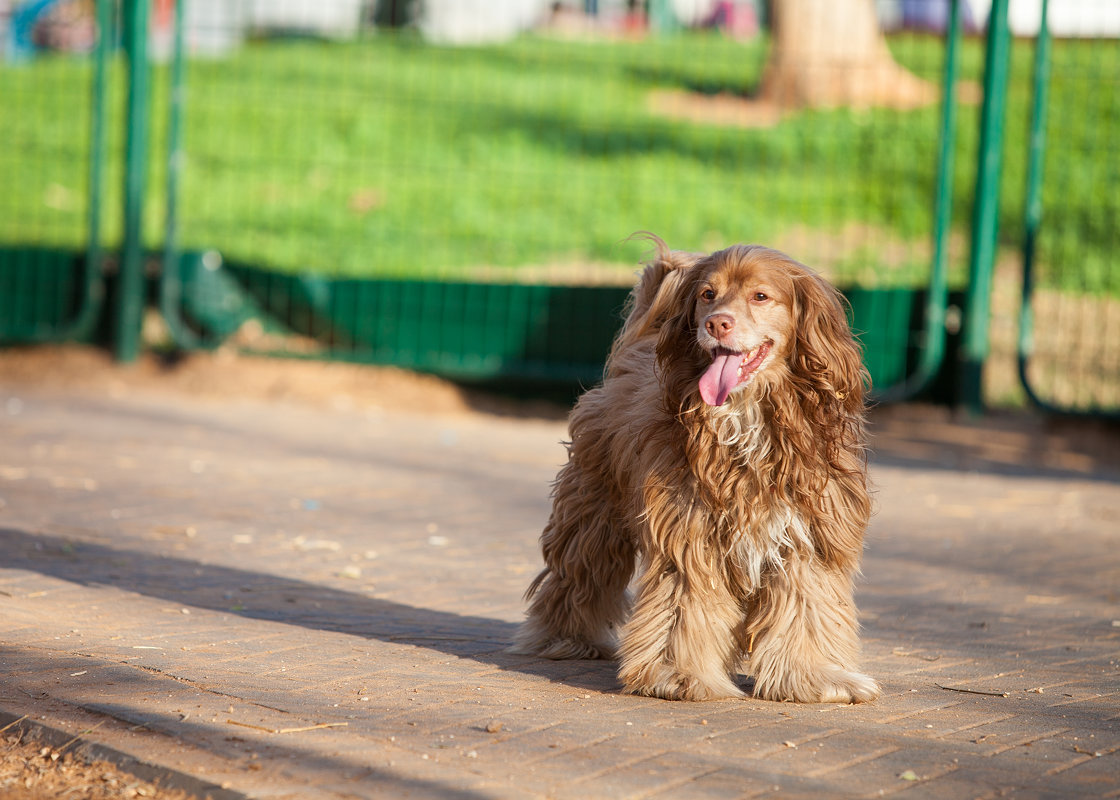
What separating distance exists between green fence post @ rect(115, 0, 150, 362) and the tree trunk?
20.6ft

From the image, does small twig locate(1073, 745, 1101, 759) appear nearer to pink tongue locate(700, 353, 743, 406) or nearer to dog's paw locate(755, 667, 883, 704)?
dog's paw locate(755, 667, 883, 704)

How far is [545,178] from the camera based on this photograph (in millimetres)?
15258

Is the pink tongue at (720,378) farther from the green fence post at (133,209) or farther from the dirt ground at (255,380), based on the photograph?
the green fence post at (133,209)

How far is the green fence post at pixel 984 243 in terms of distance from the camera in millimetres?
11117

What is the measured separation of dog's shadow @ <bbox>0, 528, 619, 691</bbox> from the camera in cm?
488

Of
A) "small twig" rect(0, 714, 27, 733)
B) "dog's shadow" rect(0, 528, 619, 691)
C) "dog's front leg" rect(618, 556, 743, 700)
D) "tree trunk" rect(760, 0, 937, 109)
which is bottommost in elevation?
"dog's shadow" rect(0, 528, 619, 691)

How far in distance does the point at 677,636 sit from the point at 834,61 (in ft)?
37.9

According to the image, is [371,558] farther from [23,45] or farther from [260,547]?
[23,45]

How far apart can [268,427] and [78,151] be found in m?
8.42

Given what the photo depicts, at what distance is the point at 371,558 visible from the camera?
21.3 feet

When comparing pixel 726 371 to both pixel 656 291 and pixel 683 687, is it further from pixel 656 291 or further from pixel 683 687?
pixel 683 687

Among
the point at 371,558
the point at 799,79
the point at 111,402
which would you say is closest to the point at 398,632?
the point at 371,558

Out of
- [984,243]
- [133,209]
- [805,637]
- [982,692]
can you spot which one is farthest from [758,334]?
[133,209]

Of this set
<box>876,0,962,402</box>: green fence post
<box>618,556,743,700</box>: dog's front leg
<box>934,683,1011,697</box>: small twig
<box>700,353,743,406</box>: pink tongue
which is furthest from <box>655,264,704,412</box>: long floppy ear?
<box>876,0,962,402</box>: green fence post
